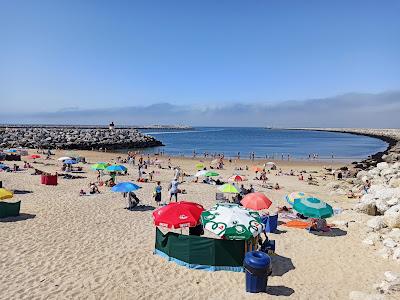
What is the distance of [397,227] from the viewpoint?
45.1 ft

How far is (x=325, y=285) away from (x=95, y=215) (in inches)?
400

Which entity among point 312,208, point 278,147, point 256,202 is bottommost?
point 278,147

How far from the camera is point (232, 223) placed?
10062 millimetres

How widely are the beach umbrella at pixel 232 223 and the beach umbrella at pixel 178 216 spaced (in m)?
0.40

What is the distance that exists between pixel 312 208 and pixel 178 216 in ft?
19.4

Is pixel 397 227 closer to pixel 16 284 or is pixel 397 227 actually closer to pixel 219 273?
pixel 219 273

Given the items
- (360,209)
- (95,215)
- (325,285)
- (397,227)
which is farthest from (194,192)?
(325,285)

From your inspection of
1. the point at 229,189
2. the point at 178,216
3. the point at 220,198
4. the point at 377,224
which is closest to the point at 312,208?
the point at 377,224

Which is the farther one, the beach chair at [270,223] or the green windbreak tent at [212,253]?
the beach chair at [270,223]

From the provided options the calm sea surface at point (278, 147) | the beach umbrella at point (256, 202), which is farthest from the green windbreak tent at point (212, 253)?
the calm sea surface at point (278, 147)

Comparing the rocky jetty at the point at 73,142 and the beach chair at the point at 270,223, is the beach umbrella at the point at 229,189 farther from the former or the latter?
the rocky jetty at the point at 73,142

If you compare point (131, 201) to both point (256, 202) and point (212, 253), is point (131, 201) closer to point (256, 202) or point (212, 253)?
point (256, 202)

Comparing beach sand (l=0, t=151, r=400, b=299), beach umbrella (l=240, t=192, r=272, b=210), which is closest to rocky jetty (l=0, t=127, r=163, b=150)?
beach sand (l=0, t=151, r=400, b=299)

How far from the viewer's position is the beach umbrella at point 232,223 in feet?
32.6
